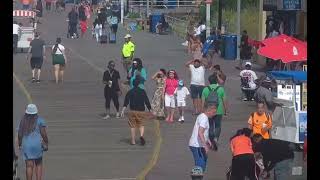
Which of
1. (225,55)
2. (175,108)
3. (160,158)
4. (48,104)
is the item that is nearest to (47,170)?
(160,158)

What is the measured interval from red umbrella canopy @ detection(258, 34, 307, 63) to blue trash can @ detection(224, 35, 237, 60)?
633 inches

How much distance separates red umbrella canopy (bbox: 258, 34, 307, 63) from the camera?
21156 millimetres

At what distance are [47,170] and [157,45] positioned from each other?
29.1 m

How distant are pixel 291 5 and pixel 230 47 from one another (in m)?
6.53

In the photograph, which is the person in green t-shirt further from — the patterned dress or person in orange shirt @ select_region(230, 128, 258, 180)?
person in orange shirt @ select_region(230, 128, 258, 180)

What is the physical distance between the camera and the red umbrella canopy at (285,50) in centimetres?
2116

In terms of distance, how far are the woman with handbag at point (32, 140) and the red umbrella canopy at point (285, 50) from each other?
8330mm

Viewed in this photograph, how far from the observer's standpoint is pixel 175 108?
2300cm

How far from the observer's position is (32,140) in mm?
14242

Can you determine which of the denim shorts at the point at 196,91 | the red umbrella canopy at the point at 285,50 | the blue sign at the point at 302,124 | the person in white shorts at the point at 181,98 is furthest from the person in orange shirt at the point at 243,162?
the denim shorts at the point at 196,91

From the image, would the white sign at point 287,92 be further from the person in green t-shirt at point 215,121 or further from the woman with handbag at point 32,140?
the woman with handbag at point 32,140

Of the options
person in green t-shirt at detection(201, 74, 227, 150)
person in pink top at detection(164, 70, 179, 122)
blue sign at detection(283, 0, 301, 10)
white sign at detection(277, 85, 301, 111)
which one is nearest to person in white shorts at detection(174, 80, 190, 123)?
person in pink top at detection(164, 70, 179, 122)

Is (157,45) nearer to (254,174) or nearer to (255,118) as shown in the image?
(255,118)
